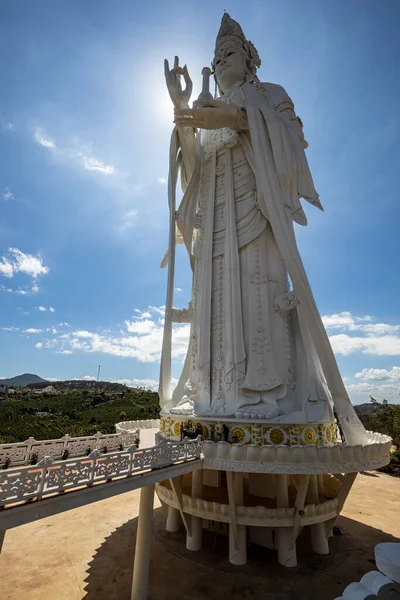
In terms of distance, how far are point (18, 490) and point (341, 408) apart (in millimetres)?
8578

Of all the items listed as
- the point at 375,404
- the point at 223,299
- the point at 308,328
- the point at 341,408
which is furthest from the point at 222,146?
the point at 375,404

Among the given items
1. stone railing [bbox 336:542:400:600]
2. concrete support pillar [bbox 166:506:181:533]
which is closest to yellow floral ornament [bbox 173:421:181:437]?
concrete support pillar [bbox 166:506:181:533]

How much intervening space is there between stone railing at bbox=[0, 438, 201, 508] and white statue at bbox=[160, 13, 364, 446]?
124 inches

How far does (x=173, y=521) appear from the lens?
38.4ft

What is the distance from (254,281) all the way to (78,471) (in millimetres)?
8213

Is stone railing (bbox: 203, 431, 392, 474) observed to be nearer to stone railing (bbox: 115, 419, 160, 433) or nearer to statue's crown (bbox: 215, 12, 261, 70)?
stone railing (bbox: 115, 419, 160, 433)

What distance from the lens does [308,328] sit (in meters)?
10.9

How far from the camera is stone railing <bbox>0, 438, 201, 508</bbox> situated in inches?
183

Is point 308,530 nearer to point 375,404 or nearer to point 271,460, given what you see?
point 271,460

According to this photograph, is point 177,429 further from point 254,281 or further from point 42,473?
point 42,473

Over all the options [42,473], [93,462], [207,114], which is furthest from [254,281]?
[42,473]

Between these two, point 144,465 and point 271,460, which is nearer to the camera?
point 144,465

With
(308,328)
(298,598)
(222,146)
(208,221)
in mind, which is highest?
(222,146)

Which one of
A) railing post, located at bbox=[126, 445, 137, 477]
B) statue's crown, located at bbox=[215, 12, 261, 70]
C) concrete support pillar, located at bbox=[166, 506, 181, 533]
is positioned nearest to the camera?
railing post, located at bbox=[126, 445, 137, 477]
